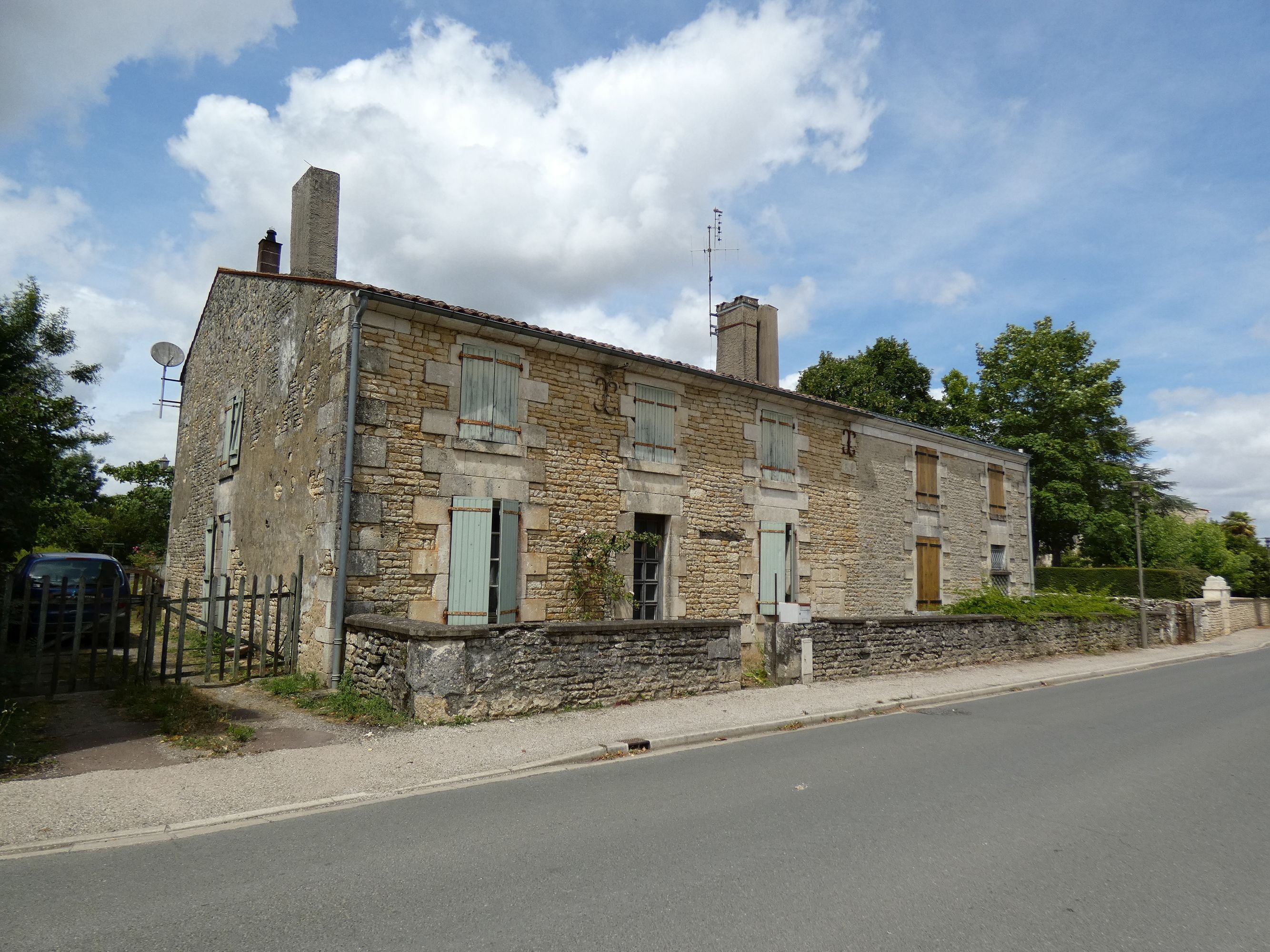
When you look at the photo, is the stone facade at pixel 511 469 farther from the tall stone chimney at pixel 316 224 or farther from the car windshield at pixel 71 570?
the car windshield at pixel 71 570

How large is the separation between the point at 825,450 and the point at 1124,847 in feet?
36.2

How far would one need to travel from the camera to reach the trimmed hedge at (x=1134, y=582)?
26344 millimetres

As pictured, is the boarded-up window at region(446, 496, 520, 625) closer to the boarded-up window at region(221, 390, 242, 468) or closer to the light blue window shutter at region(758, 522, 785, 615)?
the light blue window shutter at region(758, 522, 785, 615)

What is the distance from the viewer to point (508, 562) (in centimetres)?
1028

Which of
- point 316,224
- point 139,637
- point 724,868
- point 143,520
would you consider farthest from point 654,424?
point 143,520

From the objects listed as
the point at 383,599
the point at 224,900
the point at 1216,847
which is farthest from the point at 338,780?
the point at 1216,847

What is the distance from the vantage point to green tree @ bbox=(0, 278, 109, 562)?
7.43 meters

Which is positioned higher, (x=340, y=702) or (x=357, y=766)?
(x=340, y=702)

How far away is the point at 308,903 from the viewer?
11.8ft

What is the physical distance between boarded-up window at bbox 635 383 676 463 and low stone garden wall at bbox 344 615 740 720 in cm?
347

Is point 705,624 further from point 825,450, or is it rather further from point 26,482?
point 26,482

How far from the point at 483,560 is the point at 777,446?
21.0 feet

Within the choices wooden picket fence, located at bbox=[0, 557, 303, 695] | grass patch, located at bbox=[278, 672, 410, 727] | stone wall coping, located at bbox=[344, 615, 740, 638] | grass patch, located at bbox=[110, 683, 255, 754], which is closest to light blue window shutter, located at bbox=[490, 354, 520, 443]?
stone wall coping, located at bbox=[344, 615, 740, 638]

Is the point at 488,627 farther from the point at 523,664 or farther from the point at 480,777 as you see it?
the point at 480,777
